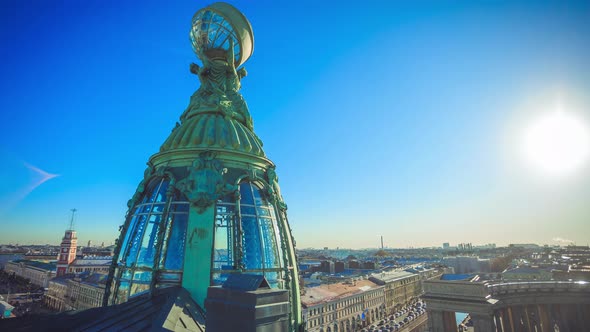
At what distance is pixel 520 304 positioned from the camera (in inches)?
1591

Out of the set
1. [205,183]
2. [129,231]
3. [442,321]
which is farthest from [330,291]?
[205,183]

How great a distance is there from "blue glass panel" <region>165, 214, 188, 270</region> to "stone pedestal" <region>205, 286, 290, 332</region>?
366cm

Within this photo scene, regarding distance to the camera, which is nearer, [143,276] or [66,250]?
[143,276]

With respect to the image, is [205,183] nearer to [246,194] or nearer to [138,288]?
[246,194]

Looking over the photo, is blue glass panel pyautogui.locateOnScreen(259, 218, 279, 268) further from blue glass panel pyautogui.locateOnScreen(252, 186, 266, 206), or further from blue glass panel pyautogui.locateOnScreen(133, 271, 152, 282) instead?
blue glass panel pyautogui.locateOnScreen(133, 271, 152, 282)

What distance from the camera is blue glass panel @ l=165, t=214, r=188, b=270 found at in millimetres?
9312

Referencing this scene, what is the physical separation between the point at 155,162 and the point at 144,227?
2.68 m

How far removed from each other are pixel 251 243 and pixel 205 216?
183 cm

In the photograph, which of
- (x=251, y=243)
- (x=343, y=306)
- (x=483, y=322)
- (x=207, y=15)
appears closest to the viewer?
(x=251, y=243)

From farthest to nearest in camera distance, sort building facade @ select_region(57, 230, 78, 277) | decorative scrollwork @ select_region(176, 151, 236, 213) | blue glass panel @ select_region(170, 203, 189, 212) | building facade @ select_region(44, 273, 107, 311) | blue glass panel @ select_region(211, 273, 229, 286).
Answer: building facade @ select_region(57, 230, 78, 277), building facade @ select_region(44, 273, 107, 311), blue glass panel @ select_region(170, 203, 189, 212), decorative scrollwork @ select_region(176, 151, 236, 213), blue glass panel @ select_region(211, 273, 229, 286)

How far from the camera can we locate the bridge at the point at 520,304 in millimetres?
34062

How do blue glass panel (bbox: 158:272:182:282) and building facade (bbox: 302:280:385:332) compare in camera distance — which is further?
building facade (bbox: 302:280:385:332)

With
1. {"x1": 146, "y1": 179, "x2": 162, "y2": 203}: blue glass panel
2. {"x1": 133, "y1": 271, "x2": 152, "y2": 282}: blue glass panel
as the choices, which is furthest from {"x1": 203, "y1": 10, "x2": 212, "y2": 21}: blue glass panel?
{"x1": 133, "y1": 271, "x2": 152, "y2": 282}: blue glass panel

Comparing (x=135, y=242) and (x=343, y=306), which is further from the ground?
(x=135, y=242)
